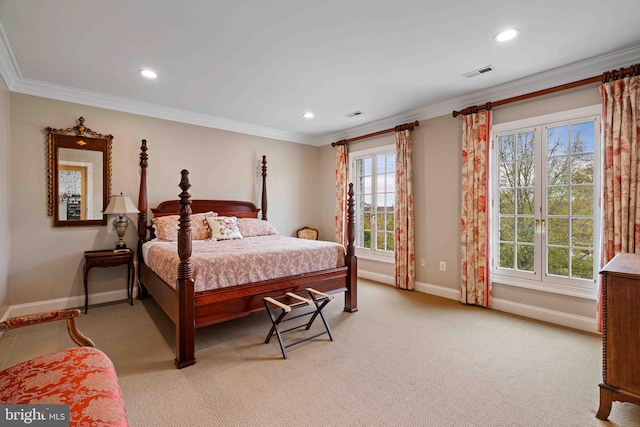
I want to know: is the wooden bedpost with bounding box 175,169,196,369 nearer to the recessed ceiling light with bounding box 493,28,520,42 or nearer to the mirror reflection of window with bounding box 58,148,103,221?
the mirror reflection of window with bounding box 58,148,103,221

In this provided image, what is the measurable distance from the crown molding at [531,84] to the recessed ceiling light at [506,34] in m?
1.02

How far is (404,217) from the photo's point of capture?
4512 millimetres

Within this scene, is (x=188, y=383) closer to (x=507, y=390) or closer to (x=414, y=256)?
A: (x=507, y=390)

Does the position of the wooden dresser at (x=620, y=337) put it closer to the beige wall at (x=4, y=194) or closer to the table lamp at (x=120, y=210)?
the table lamp at (x=120, y=210)

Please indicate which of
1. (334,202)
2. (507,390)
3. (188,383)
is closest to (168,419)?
(188,383)

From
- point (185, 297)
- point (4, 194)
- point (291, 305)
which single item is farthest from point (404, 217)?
point (4, 194)

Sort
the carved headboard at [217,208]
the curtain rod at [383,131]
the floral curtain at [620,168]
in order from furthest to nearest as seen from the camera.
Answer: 1. the curtain rod at [383,131]
2. the carved headboard at [217,208]
3. the floral curtain at [620,168]

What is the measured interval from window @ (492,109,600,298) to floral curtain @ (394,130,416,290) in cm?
110

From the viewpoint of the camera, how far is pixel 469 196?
3.80 meters

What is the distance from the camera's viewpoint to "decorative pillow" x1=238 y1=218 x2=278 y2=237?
177 inches

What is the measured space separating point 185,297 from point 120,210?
207cm

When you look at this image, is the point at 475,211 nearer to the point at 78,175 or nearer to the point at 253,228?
the point at 253,228

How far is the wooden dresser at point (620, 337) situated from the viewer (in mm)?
1697

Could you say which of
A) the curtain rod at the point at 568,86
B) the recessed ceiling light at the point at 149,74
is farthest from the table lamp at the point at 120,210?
the curtain rod at the point at 568,86
